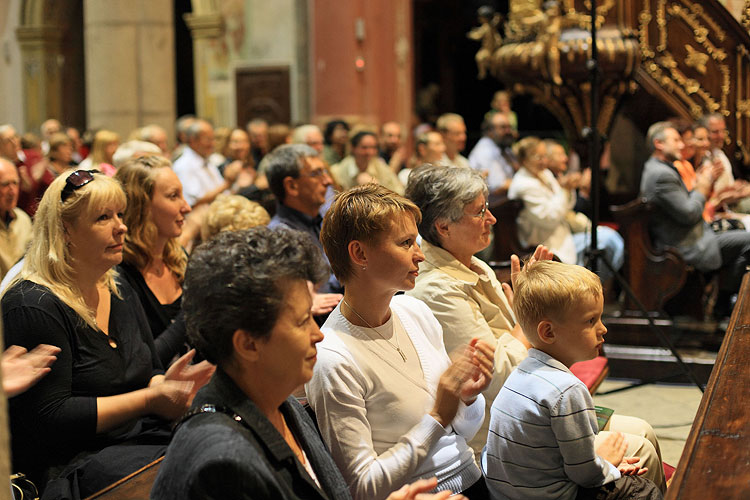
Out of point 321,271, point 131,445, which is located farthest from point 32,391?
point 321,271

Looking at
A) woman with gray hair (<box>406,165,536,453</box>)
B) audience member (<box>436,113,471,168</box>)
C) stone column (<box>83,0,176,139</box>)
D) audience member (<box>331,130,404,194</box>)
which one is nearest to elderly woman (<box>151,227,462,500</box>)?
woman with gray hair (<box>406,165,536,453</box>)

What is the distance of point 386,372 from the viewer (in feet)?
8.14

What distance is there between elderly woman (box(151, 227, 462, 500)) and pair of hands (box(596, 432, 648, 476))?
3.52 feet

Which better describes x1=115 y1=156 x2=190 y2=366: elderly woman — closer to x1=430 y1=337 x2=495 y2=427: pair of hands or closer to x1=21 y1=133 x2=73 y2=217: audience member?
x1=430 y1=337 x2=495 y2=427: pair of hands

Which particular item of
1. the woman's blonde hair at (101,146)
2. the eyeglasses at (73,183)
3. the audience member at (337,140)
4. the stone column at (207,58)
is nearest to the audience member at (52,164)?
the woman's blonde hair at (101,146)

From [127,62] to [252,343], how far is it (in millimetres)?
10494

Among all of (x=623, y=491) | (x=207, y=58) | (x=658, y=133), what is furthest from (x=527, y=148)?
(x=207, y=58)

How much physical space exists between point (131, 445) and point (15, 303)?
561mm

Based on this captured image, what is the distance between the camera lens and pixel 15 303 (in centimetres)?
276

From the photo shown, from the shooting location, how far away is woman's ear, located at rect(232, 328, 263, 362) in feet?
6.01

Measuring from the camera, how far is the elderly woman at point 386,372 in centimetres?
234

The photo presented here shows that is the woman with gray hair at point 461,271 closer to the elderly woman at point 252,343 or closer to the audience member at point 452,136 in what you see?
the elderly woman at point 252,343

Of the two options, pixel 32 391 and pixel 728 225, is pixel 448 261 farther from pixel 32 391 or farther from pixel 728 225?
pixel 728 225

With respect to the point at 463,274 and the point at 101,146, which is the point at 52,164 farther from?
the point at 463,274
